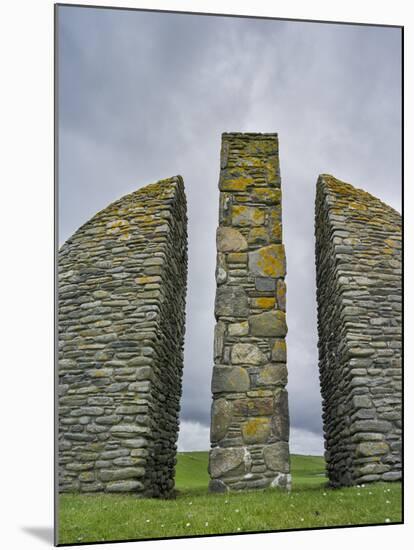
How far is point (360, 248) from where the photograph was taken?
10.3 meters

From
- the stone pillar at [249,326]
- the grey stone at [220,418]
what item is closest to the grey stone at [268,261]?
the stone pillar at [249,326]

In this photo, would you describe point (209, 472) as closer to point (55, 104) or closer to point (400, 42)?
point (55, 104)

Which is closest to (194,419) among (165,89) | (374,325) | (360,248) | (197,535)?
(197,535)

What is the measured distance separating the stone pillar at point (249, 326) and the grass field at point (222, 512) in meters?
0.40

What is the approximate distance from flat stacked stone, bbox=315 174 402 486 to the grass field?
65 cm

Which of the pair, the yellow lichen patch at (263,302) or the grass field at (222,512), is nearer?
the grass field at (222,512)

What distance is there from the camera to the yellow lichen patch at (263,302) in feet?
30.3

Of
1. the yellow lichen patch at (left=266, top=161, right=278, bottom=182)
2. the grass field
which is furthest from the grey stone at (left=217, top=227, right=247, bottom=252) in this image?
the grass field

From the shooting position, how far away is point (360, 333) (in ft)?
32.1

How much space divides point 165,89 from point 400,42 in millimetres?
2973

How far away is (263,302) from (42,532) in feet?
12.2

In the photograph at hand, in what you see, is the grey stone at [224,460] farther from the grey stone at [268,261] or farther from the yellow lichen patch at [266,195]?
the yellow lichen patch at [266,195]

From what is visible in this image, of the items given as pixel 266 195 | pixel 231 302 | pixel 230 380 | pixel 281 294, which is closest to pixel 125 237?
pixel 231 302

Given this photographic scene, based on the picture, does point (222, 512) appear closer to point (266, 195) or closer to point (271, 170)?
point (266, 195)
